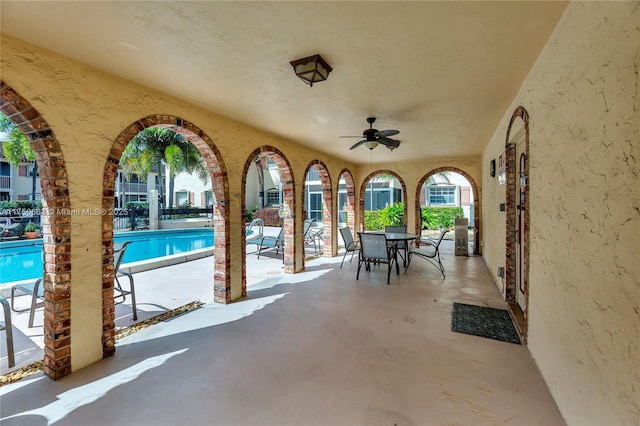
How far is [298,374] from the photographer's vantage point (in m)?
2.33

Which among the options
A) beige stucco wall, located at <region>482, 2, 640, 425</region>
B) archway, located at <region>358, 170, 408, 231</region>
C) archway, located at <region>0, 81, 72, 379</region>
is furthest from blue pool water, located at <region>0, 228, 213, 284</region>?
beige stucco wall, located at <region>482, 2, 640, 425</region>

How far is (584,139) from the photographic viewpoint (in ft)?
5.29

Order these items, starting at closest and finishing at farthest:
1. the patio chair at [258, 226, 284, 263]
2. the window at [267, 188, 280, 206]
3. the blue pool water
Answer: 1. the blue pool water
2. the patio chair at [258, 226, 284, 263]
3. the window at [267, 188, 280, 206]

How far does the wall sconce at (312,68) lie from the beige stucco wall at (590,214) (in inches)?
67.4

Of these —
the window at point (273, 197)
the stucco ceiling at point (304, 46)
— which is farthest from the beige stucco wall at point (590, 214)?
the window at point (273, 197)

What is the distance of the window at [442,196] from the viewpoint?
17094 millimetres

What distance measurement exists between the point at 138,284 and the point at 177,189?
1770 cm

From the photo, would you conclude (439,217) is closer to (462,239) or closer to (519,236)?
(462,239)

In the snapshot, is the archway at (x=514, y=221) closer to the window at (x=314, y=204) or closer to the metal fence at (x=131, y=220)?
the window at (x=314, y=204)

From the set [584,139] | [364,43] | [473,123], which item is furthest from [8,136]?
[584,139]

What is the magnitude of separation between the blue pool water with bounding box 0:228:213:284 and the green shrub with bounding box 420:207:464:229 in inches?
390

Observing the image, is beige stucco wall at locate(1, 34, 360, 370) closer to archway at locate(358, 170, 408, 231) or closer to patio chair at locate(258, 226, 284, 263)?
patio chair at locate(258, 226, 284, 263)

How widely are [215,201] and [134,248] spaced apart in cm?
729

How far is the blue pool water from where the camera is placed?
6.40m
